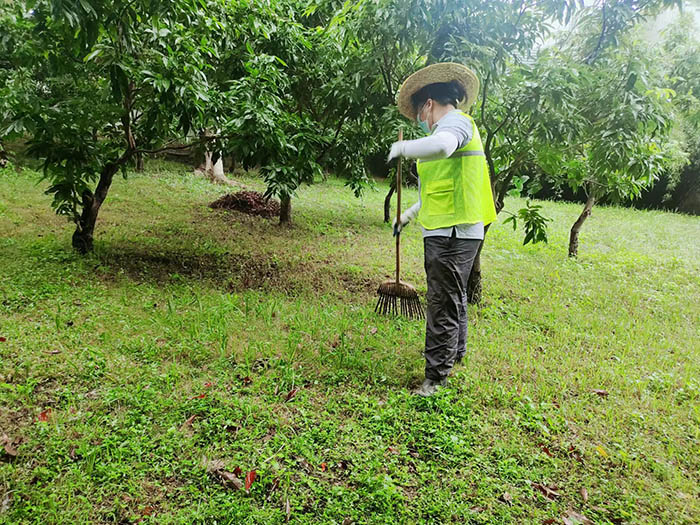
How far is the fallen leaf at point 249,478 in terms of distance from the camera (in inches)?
81.7

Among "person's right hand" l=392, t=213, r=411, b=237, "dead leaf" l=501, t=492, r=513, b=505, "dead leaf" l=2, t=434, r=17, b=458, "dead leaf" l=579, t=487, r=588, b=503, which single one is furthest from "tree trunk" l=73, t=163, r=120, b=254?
"dead leaf" l=579, t=487, r=588, b=503

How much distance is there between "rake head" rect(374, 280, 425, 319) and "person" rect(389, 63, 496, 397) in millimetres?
979

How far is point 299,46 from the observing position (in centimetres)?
563

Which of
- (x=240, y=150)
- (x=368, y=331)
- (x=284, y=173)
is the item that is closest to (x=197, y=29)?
(x=240, y=150)

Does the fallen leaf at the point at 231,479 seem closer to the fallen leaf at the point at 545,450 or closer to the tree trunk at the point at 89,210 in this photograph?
the fallen leaf at the point at 545,450

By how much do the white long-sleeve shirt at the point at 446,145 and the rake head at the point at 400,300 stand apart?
108 centimetres

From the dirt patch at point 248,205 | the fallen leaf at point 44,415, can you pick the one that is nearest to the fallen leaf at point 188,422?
the fallen leaf at point 44,415

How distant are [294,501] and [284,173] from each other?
128 inches

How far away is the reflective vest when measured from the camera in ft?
9.24

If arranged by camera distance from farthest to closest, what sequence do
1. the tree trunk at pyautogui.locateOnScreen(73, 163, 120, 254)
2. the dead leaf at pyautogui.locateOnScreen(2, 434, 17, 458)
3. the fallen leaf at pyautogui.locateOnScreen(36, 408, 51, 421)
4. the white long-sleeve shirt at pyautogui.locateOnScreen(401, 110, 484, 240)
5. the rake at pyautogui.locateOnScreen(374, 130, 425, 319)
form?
the tree trunk at pyautogui.locateOnScreen(73, 163, 120, 254), the rake at pyautogui.locateOnScreen(374, 130, 425, 319), the white long-sleeve shirt at pyautogui.locateOnScreen(401, 110, 484, 240), the fallen leaf at pyautogui.locateOnScreen(36, 408, 51, 421), the dead leaf at pyautogui.locateOnScreen(2, 434, 17, 458)

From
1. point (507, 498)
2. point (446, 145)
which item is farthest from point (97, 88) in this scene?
point (507, 498)

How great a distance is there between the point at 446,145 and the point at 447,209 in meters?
0.48

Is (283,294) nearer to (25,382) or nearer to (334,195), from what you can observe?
(25,382)

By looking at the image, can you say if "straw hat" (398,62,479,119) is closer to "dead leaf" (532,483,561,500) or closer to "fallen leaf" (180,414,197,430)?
"dead leaf" (532,483,561,500)
